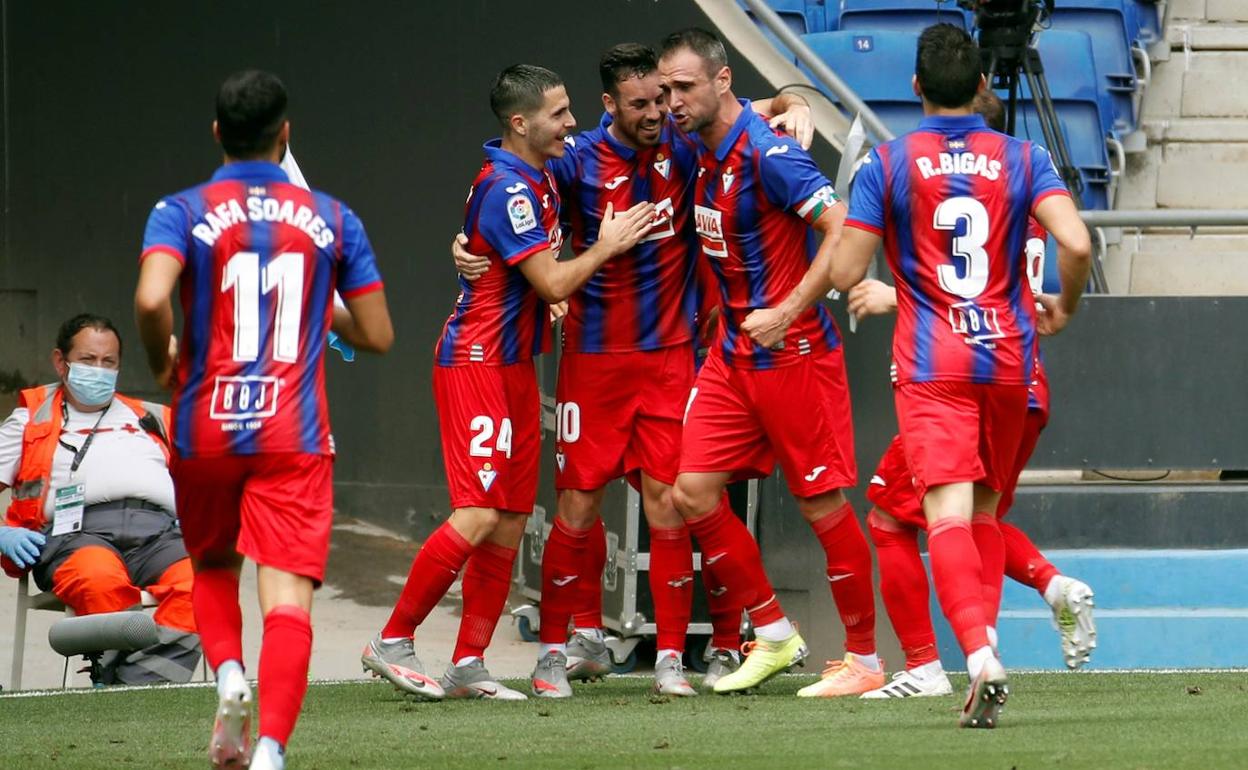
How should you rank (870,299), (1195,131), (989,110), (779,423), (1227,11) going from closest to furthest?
(870,299), (989,110), (779,423), (1195,131), (1227,11)

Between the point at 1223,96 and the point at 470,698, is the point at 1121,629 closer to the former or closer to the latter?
the point at 470,698

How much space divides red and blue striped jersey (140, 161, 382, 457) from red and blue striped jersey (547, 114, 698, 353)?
2.26 metres

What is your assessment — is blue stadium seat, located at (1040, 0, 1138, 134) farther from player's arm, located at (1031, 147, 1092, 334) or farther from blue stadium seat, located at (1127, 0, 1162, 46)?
player's arm, located at (1031, 147, 1092, 334)

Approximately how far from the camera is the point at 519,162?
255 inches

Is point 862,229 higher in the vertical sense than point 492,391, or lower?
higher

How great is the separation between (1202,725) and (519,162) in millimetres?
2830

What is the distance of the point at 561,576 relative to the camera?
683 centimetres

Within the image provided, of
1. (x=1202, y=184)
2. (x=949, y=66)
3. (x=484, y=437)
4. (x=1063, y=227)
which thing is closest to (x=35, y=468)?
(x=484, y=437)

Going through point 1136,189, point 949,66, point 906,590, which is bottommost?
point 906,590

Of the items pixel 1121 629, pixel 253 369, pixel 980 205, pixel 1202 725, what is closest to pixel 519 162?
pixel 980 205

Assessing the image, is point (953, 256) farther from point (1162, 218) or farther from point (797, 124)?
point (1162, 218)

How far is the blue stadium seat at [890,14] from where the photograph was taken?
1131 cm

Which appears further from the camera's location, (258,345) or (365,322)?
(365,322)

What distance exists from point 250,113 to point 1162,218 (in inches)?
194
